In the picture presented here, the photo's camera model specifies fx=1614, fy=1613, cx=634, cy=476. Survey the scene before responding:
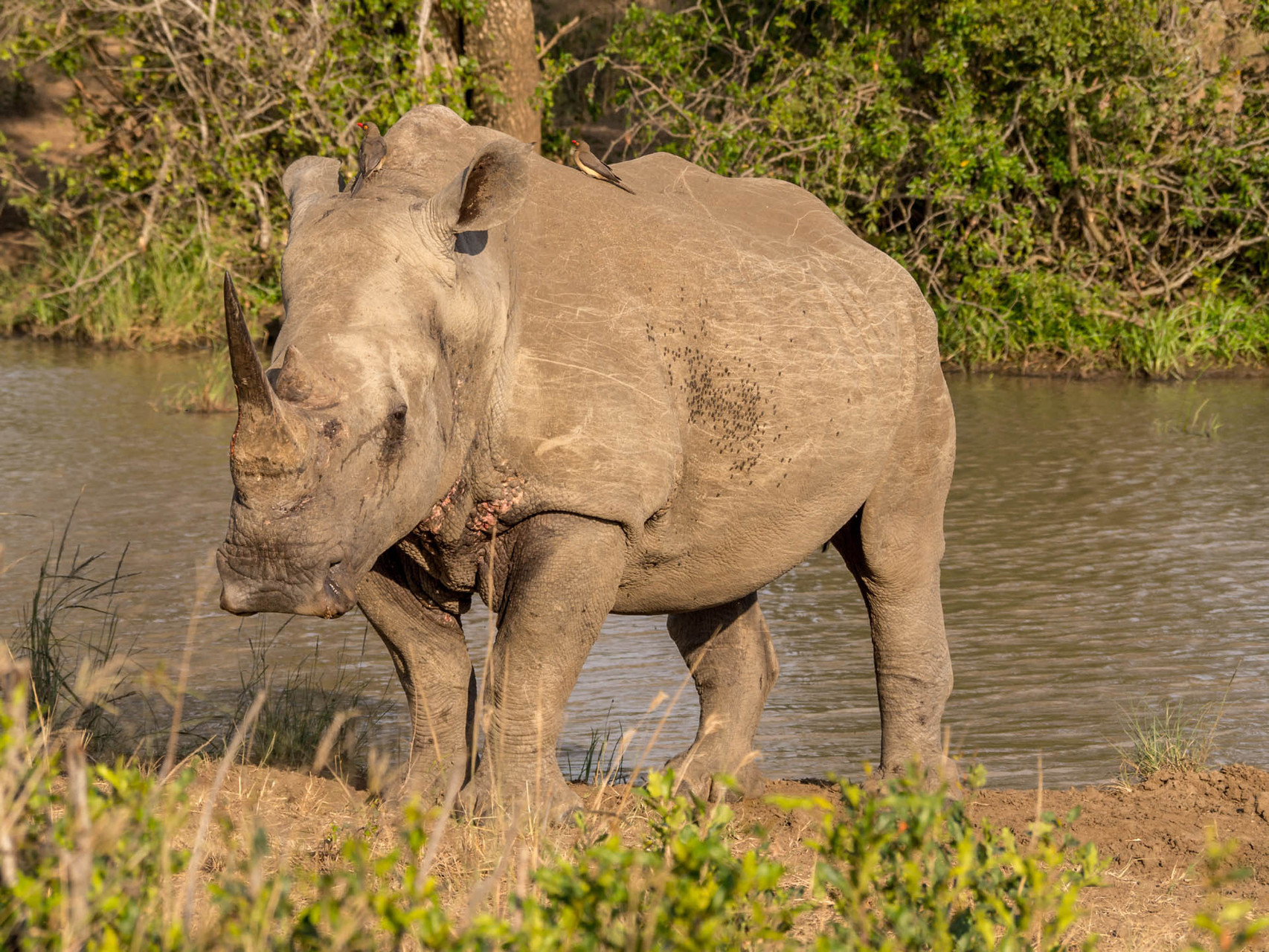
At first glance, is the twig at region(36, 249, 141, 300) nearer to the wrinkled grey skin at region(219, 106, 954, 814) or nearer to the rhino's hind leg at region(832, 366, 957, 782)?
the wrinkled grey skin at region(219, 106, 954, 814)

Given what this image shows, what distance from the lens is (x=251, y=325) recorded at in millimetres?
14508

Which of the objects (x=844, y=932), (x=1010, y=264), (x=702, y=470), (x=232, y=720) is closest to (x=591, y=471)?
(x=702, y=470)

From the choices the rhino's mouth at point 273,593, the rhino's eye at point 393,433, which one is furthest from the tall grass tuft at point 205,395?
the rhino's mouth at point 273,593

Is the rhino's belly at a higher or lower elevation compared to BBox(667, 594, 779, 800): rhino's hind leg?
higher

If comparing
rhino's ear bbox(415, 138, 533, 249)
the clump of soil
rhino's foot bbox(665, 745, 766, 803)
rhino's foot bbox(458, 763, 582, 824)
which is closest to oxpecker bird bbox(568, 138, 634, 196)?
rhino's ear bbox(415, 138, 533, 249)

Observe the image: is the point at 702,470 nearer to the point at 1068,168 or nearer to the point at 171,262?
the point at 1068,168

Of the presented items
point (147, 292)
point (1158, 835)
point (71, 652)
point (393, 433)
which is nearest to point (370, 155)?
point (393, 433)

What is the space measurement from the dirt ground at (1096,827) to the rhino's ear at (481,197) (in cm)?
133

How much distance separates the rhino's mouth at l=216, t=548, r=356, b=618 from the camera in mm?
3201

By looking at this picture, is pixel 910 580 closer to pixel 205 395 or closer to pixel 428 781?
pixel 428 781

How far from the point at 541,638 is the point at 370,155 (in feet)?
4.15

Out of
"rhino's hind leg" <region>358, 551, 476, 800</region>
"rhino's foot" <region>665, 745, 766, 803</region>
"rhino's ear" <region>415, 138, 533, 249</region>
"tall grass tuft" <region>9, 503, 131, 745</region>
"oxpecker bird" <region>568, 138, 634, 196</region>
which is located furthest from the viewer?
"rhino's foot" <region>665, 745, 766, 803</region>

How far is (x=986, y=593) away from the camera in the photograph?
24.1 ft

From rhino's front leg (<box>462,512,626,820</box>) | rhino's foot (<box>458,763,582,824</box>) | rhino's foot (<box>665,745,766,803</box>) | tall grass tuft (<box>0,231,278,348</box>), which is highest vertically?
rhino's front leg (<box>462,512,626,820</box>)
